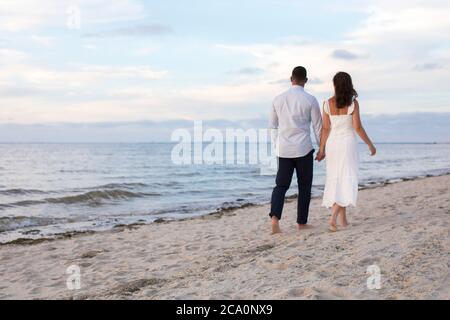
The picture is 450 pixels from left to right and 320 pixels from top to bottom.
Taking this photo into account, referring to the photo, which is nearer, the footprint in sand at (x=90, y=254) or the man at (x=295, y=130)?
the man at (x=295, y=130)

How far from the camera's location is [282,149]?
639cm

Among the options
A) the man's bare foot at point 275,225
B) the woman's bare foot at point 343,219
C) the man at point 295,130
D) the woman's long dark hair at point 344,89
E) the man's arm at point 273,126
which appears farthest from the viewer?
the man's bare foot at point 275,225

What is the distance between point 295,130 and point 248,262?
1.99 m

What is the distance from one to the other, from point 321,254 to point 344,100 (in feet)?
6.73

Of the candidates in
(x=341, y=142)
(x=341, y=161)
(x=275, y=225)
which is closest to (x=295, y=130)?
(x=341, y=142)

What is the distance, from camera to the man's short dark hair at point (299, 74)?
248 inches

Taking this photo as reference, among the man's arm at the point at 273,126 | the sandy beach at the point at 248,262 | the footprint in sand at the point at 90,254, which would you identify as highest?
the man's arm at the point at 273,126

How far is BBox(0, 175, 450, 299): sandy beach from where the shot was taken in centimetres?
414

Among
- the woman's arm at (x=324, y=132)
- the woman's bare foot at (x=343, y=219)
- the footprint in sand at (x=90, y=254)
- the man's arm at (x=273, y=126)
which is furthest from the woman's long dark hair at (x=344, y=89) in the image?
the footprint in sand at (x=90, y=254)

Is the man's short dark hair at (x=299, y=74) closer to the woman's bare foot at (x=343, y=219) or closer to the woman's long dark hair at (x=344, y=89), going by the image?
the woman's long dark hair at (x=344, y=89)

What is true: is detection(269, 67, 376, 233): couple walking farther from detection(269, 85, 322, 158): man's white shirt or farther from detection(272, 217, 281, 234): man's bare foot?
detection(272, 217, 281, 234): man's bare foot

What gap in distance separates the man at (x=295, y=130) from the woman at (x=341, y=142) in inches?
6.7

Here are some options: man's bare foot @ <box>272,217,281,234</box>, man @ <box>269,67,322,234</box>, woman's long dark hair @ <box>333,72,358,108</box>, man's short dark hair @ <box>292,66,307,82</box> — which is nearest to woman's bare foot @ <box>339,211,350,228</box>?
man @ <box>269,67,322,234</box>
